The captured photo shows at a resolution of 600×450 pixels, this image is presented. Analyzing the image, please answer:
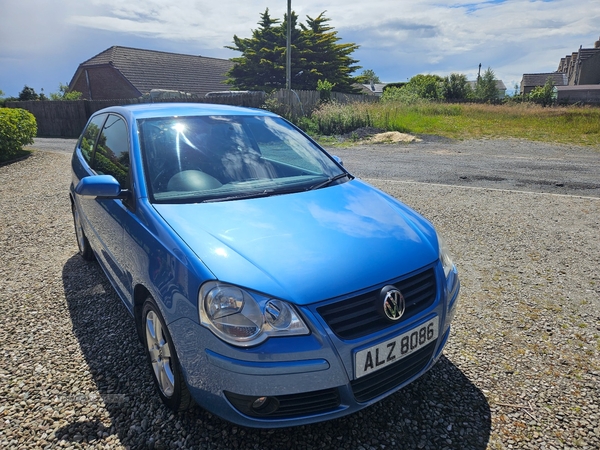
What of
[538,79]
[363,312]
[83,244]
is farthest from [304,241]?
[538,79]

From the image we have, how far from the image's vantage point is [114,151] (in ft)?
10.6

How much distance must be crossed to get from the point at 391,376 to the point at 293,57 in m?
32.1

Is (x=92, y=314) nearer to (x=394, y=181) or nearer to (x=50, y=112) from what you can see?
(x=394, y=181)

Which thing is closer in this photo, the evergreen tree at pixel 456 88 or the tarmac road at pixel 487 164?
the tarmac road at pixel 487 164

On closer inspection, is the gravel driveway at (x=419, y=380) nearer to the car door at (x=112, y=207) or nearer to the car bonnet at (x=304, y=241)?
the car door at (x=112, y=207)

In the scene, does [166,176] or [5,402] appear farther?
[166,176]

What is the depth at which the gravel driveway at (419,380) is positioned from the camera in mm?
2129

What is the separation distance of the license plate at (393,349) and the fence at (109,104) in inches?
738

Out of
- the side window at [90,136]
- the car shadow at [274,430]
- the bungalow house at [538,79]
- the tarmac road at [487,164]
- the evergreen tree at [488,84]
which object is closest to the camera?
the car shadow at [274,430]

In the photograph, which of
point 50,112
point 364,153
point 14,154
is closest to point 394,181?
point 364,153

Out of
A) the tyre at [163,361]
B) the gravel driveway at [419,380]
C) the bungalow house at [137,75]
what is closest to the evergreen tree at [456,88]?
the bungalow house at [137,75]

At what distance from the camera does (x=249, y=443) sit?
6.82 ft

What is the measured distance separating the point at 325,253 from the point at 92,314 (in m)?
2.33

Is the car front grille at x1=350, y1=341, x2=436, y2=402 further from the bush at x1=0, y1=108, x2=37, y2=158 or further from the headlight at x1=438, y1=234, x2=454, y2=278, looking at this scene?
the bush at x1=0, y1=108, x2=37, y2=158
